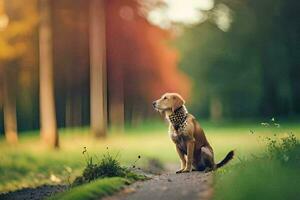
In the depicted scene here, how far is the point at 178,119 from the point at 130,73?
3.07m

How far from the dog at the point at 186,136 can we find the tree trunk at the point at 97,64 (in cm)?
217

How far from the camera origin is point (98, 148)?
27.8ft

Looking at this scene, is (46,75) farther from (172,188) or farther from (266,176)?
(266,176)

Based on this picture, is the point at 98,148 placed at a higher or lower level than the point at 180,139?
lower

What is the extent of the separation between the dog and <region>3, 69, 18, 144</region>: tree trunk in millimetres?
3170

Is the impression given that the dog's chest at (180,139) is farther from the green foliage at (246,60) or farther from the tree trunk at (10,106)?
the tree trunk at (10,106)

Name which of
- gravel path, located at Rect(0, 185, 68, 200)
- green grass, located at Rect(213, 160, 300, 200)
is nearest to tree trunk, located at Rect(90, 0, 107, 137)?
gravel path, located at Rect(0, 185, 68, 200)

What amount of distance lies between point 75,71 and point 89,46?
0.32 m

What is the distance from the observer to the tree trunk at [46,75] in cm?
981

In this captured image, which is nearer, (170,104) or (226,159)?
(170,104)

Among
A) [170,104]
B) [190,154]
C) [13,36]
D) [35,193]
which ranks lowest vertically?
[35,193]

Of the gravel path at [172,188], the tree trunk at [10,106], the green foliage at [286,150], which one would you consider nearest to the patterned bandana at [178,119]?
the gravel path at [172,188]

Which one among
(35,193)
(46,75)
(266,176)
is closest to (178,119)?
(266,176)

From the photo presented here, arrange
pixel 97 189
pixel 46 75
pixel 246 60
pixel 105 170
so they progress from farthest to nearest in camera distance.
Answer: pixel 46 75 → pixel 246 60 → pixel 105 170 → pixel 97 189
